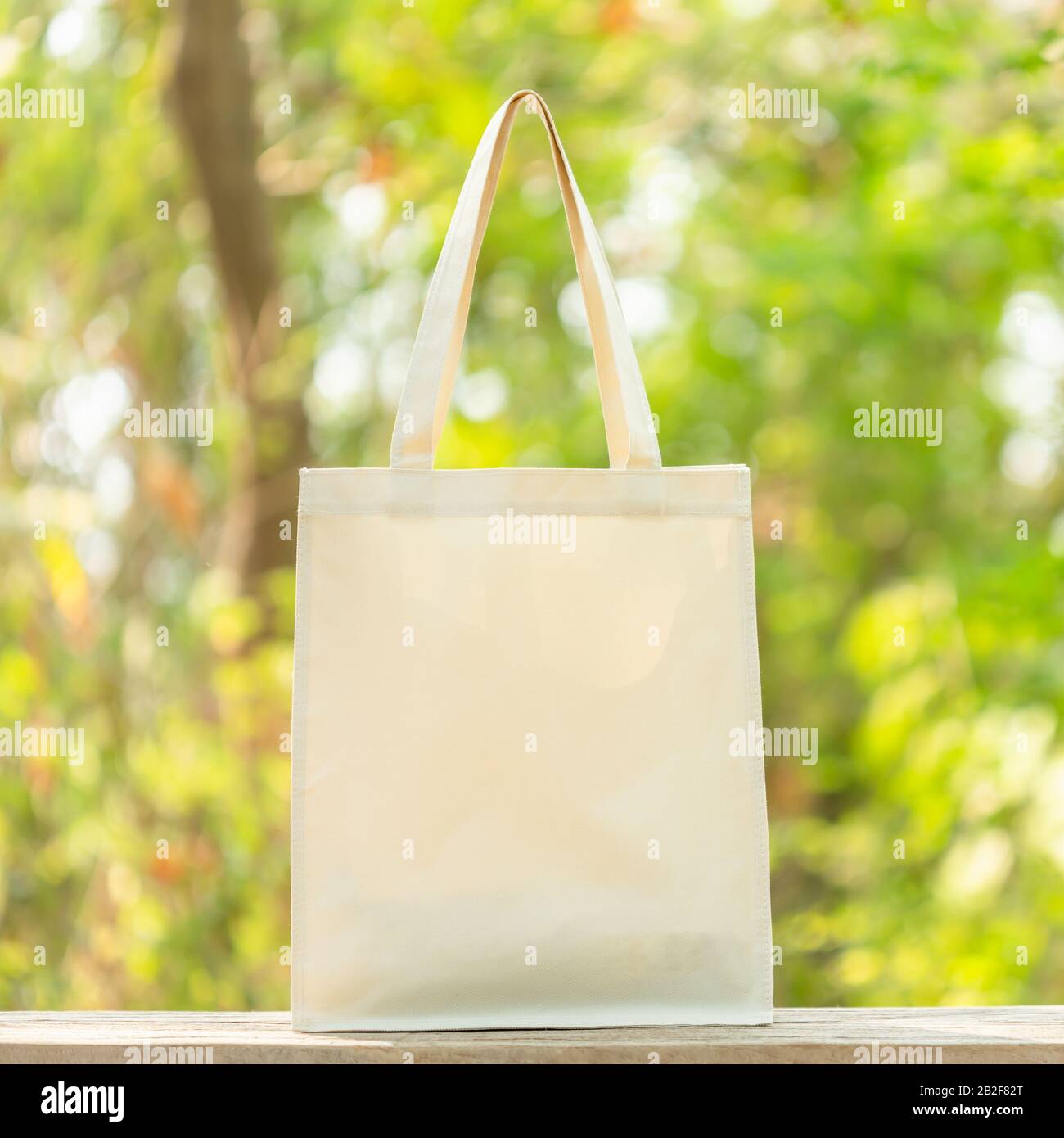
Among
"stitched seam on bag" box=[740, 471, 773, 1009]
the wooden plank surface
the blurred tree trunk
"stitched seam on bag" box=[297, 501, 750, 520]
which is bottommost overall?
the wooden plank surface

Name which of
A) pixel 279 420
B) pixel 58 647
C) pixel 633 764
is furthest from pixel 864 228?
pixel 633 764

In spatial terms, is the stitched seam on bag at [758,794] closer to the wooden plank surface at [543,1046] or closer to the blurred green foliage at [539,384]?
the wooden plank surface at [543,1046]

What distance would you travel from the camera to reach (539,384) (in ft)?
8.75

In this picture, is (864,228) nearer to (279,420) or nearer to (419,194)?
(419,194)

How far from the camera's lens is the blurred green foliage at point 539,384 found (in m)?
2.08

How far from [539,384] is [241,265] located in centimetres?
69

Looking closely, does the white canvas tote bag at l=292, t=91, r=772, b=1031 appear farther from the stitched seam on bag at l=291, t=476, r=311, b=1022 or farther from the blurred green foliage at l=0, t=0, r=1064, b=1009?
the blurred green foliage at l=0, t=0, r=1064, b=1009

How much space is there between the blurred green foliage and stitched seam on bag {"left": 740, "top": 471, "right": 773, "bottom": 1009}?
1.18 meters

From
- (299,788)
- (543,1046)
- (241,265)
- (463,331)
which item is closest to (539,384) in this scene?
(241,265)

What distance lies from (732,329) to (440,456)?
66cm

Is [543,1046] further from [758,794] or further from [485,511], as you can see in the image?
[485,511]

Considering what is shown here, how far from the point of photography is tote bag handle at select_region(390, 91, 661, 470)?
84 centimetres

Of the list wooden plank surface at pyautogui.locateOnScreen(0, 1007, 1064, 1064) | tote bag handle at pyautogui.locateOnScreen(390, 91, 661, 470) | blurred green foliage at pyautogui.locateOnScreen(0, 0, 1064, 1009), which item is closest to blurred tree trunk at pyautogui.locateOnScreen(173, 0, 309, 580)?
blurred green foliage at pyautogui.locateOnScreen(0, 0, 1064, 1009)

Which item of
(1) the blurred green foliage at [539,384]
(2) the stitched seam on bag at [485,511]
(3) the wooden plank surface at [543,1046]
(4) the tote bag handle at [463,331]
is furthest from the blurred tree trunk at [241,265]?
(3) the wooden plank surface at [543,1046]
